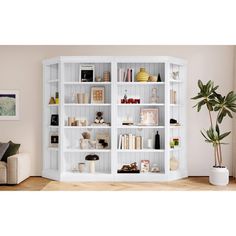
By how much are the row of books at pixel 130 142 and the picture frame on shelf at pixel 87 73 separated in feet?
3.80

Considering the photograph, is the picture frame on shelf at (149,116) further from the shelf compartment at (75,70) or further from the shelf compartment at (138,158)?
the shelf compartment at (75,70)

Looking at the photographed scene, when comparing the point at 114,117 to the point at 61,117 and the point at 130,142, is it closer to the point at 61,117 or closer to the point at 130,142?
the point at 130,142

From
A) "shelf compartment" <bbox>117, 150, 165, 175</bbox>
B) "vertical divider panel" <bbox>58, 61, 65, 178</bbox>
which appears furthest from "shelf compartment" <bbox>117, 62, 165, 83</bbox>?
"shelf compartment" <bbox>117, 150, 165, 175</bbox>

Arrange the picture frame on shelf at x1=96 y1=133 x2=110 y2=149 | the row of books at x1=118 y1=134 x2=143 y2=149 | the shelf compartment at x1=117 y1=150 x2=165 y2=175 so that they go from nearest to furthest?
the row of books at x1=118 y1=134 x2=143 y2=149 < the picture frame on shelf at x1=96 y1=133 x2=110 y2=149 < the shelf compartment at x1=117 y1=150 x2=165 y2=175

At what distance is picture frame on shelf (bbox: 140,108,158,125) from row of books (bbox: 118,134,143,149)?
301 mm

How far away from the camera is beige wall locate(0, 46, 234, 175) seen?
6355 mm

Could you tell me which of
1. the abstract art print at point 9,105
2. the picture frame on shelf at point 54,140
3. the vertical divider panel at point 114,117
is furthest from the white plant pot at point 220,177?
the abstract art print at point 9,105

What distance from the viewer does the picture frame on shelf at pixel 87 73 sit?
6.13 meters

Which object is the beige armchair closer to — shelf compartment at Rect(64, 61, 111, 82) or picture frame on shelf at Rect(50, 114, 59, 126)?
picture frame on shelf at Rect(50, 114, 59, 126)

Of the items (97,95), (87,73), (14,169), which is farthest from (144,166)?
(14,169)

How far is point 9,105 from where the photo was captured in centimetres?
639

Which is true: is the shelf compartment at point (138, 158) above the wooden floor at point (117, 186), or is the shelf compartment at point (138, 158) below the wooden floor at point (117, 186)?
above

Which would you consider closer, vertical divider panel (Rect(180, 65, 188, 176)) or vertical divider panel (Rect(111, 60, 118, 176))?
vertical divider panel (Rect(111, 60, 118, 176))
